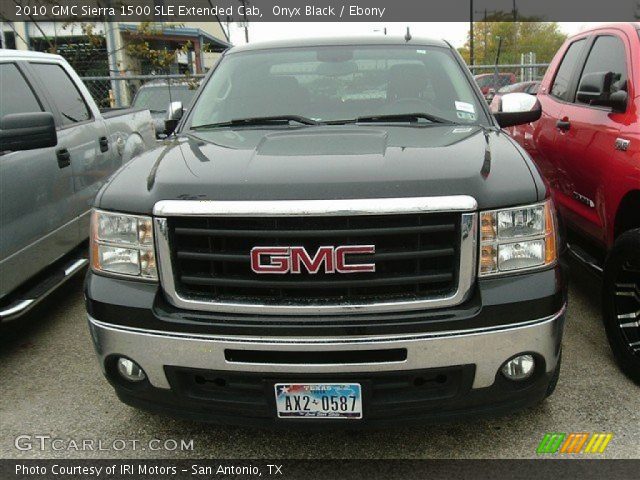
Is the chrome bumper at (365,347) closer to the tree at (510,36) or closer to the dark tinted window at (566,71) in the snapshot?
the dark tinted window at (566,71)

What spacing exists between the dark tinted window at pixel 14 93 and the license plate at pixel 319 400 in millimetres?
2984

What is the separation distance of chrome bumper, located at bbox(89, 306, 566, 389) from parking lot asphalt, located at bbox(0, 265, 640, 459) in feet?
1.87

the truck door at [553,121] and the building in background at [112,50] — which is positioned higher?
the building in background at [112,50]

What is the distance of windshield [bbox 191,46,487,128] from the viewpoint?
354 centimetres

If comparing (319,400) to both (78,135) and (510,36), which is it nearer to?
(78,135)

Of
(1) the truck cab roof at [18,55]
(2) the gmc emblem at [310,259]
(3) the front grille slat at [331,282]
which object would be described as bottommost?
(3) the front grille slat at [331,282]

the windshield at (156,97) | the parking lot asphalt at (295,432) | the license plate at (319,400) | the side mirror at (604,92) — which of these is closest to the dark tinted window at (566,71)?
the side mirror at (604,92)

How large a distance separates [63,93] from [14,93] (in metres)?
0.79

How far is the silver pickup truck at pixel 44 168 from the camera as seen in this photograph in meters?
3.70

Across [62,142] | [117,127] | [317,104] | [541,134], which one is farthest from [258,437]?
[117,127]

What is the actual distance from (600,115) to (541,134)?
1.02 meters

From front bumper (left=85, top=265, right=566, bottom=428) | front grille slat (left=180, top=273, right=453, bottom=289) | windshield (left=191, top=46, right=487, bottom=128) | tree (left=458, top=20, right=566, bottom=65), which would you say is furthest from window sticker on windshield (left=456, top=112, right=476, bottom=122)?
tree (left=458, top=20, right=566, bottom=65)

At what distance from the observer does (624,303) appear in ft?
11.2

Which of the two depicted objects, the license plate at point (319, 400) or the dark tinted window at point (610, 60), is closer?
the license plate at point (319, 400)
